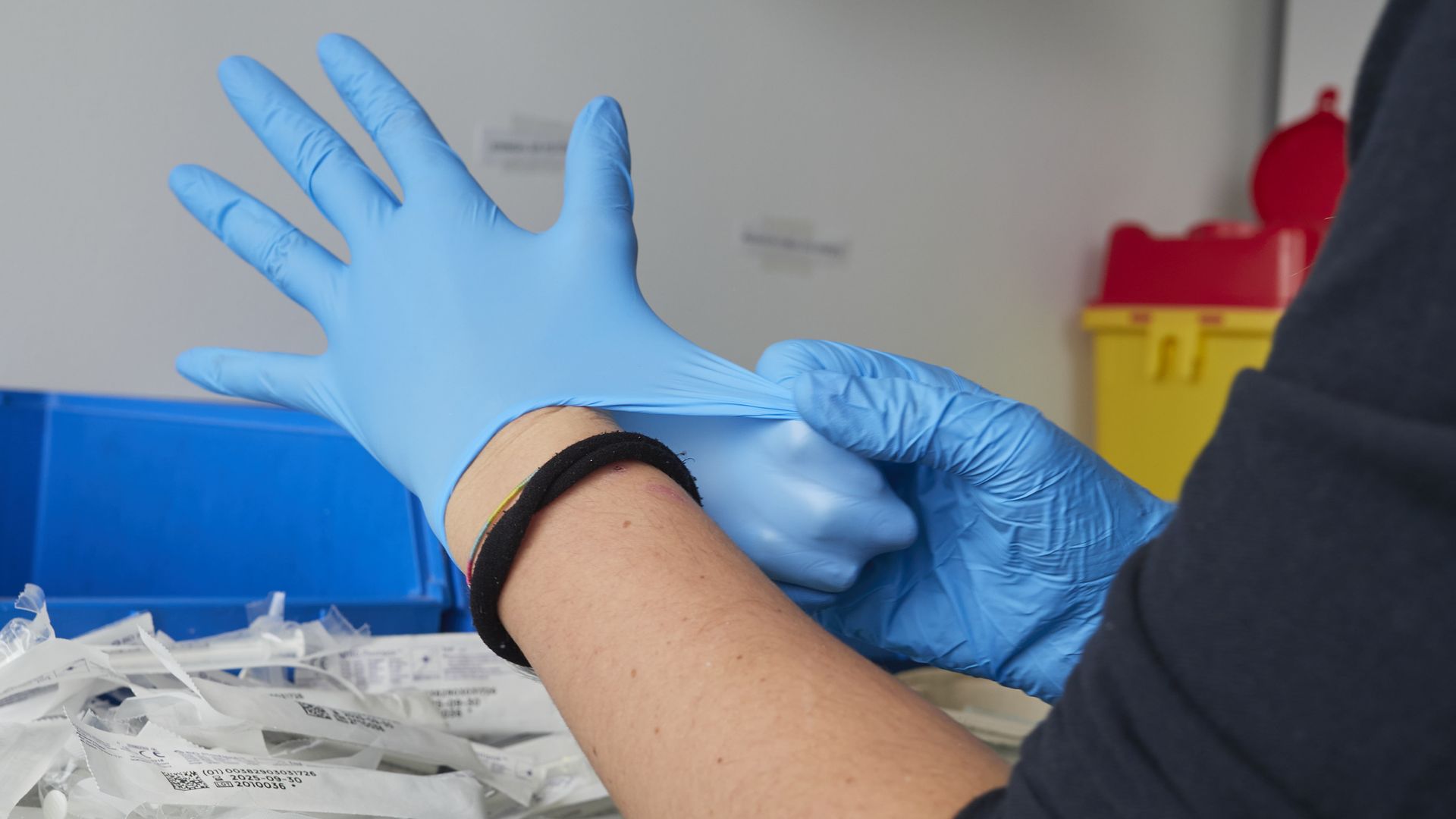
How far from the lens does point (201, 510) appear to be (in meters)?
1.08

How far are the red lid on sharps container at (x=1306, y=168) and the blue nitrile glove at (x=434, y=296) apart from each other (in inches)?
71.8

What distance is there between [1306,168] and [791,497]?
199cm

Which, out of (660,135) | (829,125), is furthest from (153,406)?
(829,125)

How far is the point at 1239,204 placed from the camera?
2609mm

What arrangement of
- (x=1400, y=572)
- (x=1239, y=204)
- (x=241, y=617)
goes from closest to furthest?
(x=1400, y=572) < (x=241, y=617) < (x=1239, y=204)

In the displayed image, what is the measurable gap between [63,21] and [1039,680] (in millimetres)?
1078

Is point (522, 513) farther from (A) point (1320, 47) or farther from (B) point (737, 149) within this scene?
(A) point (1320, 47)

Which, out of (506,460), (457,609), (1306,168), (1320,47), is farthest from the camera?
(1320,47)

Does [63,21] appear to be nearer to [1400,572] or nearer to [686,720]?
[686,720]

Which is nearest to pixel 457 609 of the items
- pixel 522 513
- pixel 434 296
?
pixel 434 296

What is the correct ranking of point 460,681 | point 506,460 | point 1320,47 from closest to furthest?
point 506,460
point 460,681
point 1320,47

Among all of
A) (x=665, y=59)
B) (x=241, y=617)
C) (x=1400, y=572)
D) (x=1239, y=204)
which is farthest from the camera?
(x=1239, y=204)

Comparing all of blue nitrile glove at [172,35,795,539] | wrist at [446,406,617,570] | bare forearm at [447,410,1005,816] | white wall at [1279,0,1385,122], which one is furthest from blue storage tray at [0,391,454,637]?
white wall at [1279,0,1385,122]

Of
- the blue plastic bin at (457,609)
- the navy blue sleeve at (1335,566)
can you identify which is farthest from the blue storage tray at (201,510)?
the navy blue sleeve at (1335,566)
